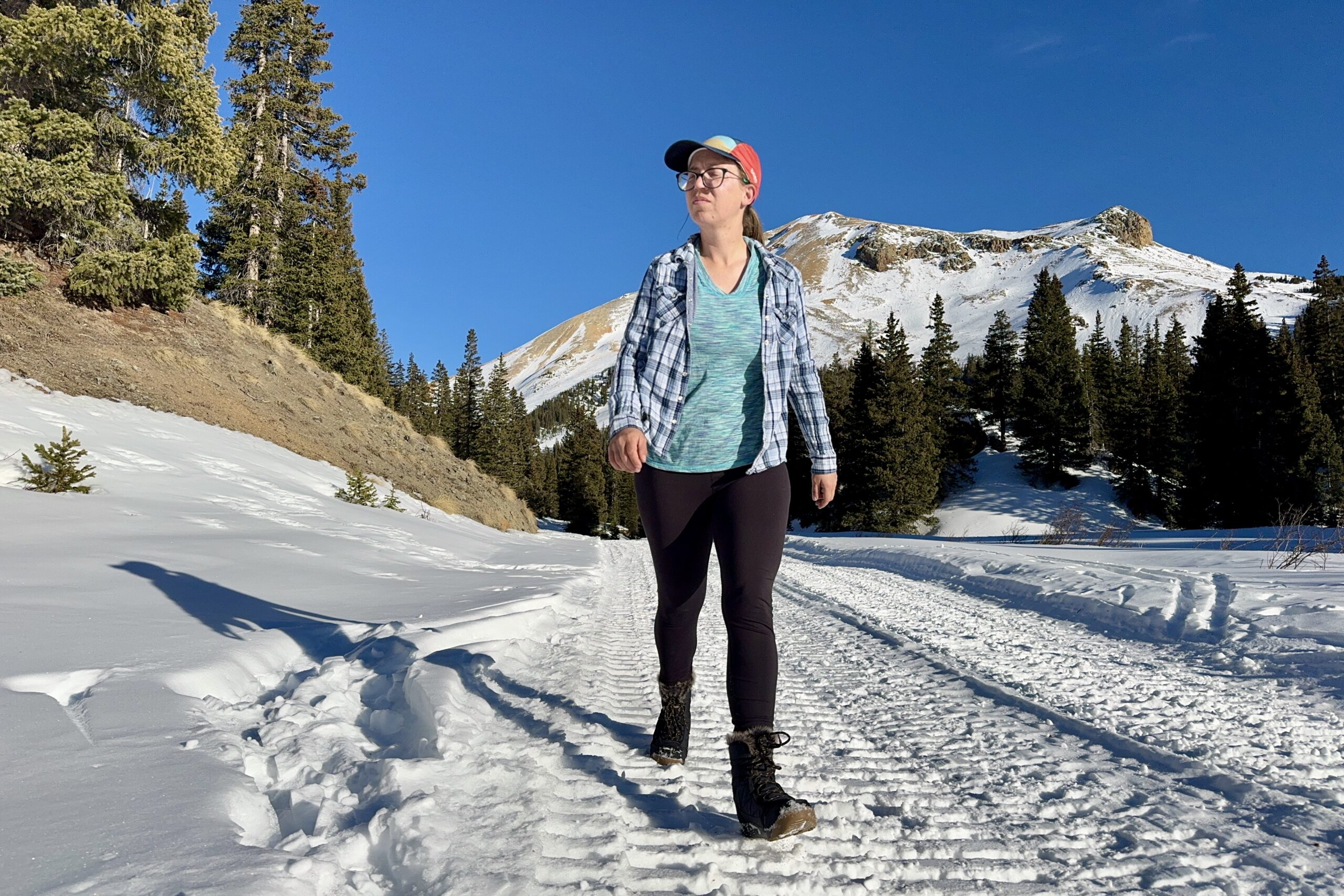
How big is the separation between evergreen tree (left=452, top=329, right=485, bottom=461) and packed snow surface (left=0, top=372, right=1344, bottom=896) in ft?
157

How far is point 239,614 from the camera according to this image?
155 inches

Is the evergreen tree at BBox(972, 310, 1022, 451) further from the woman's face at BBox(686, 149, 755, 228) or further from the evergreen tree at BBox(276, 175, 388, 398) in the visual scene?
the woman's face at BBox(686, 149, 755, 228)

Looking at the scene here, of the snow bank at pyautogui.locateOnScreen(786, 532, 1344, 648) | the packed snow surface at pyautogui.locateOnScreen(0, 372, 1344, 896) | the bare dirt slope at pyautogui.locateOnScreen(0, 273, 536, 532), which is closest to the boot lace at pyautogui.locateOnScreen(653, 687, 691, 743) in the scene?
the packed snow surface at pyautogui.locateOnScreen(0, 372, 1344, 896)

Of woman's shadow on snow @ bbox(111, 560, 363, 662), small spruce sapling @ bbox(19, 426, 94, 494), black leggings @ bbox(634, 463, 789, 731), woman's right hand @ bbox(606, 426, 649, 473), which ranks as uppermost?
small spruce sapling @ bbox(19, 426, 94, 494)

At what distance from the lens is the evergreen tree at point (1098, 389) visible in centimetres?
4431

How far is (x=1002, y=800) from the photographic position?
7.09 ft

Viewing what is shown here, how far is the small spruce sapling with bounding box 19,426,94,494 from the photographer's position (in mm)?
6629

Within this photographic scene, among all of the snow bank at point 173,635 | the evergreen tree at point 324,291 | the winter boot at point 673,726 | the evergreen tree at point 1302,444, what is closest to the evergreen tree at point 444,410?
the evergreen tree at point 324,291

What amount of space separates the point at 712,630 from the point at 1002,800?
2992mm

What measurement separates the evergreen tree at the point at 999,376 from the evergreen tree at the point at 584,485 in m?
29.7

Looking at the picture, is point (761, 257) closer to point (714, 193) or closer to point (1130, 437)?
point (714, 193)

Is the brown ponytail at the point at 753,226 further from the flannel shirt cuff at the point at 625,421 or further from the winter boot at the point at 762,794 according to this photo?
the winter boot at the point at 762,794

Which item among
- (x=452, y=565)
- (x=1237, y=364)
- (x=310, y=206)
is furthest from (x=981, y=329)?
(x=452, y=565)

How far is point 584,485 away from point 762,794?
51.5 meters
